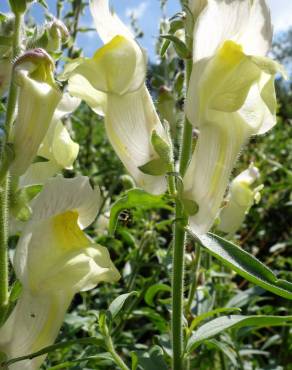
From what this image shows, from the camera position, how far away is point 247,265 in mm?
1228

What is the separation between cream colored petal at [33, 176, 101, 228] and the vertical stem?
20 centimetres

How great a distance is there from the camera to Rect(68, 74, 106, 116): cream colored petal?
1277mm

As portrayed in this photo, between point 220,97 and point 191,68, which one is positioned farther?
point 191,68

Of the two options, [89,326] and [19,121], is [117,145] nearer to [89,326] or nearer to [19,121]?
[19,121]

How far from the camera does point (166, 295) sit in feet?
12.1

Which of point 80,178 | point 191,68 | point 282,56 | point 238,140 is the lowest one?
point 282,56

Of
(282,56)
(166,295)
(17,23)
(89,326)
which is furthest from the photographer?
(282,56)

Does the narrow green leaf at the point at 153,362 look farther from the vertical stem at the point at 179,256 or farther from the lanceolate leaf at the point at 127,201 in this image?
the lanceolate leaf at the point at 127,201

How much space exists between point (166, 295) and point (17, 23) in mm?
2526

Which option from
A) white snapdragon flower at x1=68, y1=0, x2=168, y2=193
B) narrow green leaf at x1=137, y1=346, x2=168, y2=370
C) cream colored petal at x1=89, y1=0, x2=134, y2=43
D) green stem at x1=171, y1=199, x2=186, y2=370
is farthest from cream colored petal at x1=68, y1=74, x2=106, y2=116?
narrow green leaf at x1=137, y1=346, x2=168, y2=370

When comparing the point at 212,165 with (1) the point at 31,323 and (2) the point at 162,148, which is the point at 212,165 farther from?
(1) the point at 31,323

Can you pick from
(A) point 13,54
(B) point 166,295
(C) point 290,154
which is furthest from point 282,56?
(A) point 13,54

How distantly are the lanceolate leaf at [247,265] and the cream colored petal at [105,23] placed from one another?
0.47 metres

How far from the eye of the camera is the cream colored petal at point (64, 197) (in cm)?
122
